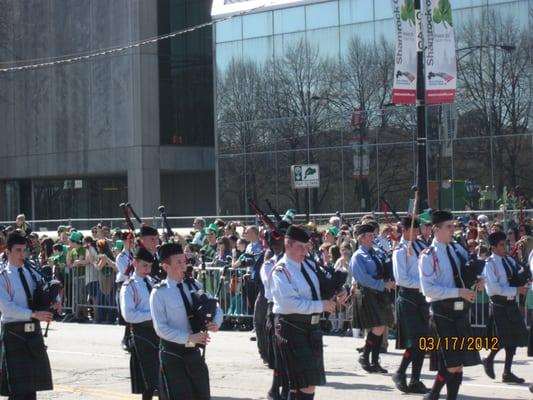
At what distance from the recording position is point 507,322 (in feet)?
41.8

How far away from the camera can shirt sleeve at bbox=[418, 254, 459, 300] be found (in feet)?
34.1

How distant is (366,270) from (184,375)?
18.4 ft

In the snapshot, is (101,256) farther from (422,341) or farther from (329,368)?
(422,341)

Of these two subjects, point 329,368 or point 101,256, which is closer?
point 329,368

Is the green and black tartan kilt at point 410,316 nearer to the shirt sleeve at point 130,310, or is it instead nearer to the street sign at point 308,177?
the shirt sleeve at point 130,310

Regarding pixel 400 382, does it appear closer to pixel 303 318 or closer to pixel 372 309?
pixel 372 309

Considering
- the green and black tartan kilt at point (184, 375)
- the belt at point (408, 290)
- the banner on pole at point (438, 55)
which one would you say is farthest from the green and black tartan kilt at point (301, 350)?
the banner on pole at point (438, 55)

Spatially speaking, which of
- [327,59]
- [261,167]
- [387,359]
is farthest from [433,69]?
[261,167]

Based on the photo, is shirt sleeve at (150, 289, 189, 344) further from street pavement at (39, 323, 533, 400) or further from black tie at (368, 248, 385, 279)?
black tie at (368, 248, 385, 279)

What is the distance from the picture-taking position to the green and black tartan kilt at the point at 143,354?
34.1ft

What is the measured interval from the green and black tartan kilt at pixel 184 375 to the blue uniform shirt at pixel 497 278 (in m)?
5.03

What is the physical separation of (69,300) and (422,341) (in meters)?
11.6

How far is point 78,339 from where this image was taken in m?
18.7

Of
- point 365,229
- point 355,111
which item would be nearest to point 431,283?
point 365,229
